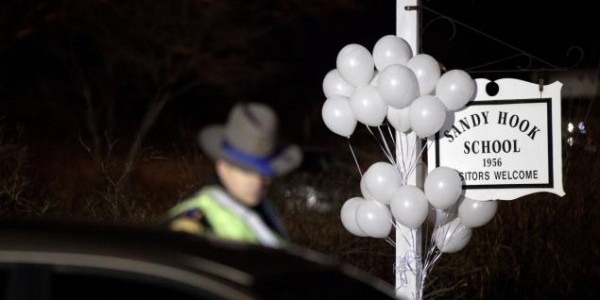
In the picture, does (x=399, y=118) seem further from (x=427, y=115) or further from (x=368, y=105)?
(x=427, y=115)

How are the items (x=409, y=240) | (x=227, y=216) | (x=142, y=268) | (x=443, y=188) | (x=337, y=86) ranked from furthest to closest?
(x=337, y=86) < (x=409, y=240) < (x=443, y=188) < (x=227, y=216) < (x=142, y=268)

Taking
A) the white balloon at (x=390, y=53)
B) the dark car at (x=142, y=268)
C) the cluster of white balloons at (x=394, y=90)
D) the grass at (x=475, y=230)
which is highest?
the white balloon at (x=390, y=53)

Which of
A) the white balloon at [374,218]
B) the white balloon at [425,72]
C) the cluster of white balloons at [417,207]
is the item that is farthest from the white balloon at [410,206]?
the white balloon at [425,72]

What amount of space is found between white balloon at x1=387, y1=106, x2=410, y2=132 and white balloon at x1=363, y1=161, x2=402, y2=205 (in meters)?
0.30

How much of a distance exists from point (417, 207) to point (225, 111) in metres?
15.7

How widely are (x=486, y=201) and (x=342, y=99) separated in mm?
1335

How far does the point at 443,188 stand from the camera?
8055 millimetres

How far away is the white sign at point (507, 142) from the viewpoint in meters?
8.61

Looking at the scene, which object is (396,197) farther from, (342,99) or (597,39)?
(597,39)

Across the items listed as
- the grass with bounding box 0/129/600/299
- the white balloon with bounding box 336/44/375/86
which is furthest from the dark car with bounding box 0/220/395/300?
the grass with bounding box 0/129/600/299

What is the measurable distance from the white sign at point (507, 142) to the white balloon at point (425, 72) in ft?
1.71

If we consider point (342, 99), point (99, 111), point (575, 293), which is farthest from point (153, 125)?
point (342, 99)

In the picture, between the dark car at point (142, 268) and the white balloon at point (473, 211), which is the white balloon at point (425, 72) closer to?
the white balloon at point (473, 211)

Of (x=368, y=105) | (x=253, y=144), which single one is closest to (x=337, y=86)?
(x=368, y=105)
